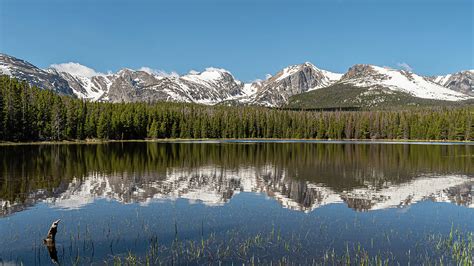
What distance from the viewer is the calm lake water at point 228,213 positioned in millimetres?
23859

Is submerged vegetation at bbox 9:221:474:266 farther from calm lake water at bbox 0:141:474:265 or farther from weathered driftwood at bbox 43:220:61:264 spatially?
weathered driftwood at bbox 43:220:61:264

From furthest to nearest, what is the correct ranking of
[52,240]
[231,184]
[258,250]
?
[231,184], [52,240], [258,250]

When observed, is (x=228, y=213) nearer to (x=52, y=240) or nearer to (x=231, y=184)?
(x=52, y=240)

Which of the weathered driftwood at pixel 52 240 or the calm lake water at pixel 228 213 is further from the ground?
the weathered driftwood at pixel 52 240

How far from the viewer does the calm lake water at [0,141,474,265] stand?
23.9 m

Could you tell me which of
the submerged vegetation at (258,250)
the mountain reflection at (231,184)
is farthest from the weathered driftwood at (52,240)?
the mountain reflection at (231,184)

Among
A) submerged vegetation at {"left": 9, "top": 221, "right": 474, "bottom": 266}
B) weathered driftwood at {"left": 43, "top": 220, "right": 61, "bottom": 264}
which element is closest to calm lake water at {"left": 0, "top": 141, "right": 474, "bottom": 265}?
submerged vegetation at {"left": 9, "top": 221, "right": 474, "bottom": 266}

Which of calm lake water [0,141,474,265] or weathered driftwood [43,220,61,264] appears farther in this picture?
calm lake water [0,141,474,265]

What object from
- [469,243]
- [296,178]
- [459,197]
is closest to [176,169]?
[296,178]

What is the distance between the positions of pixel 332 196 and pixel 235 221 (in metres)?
14.2

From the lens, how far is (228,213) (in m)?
34.2

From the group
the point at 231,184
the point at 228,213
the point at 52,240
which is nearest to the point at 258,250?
the point at 228,213

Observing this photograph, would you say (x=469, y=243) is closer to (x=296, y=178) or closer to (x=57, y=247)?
(x=57, y=247)

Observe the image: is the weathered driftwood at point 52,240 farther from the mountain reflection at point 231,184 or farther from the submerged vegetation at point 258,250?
the mountain reflection at point 231,184
